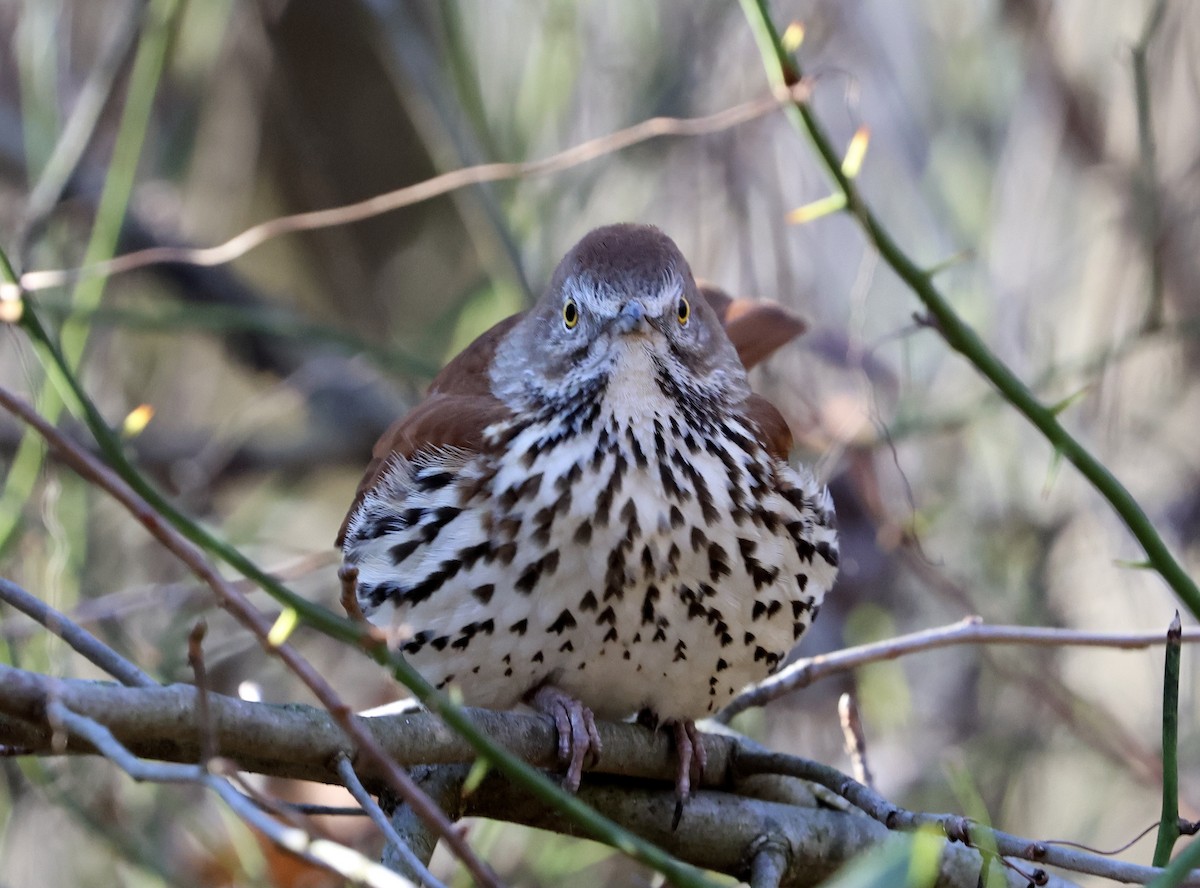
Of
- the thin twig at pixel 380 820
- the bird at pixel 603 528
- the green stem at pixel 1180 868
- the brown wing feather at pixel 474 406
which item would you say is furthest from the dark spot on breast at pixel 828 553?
the green stem at pixel 1180 868

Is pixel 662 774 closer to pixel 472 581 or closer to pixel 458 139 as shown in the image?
pixel 472 581

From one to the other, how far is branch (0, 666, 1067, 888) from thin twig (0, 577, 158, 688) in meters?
0.11

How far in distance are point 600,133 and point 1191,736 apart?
293 cm

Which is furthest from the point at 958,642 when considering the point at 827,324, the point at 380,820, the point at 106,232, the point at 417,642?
the point at 827,324

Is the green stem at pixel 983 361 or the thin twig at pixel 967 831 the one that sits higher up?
the green stem at pixel 983 361

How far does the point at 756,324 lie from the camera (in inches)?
161

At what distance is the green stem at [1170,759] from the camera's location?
208 centimetres

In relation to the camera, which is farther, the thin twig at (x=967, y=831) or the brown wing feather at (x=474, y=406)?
the brown wing feather at (x=474, y=406)

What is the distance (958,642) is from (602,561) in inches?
27.9

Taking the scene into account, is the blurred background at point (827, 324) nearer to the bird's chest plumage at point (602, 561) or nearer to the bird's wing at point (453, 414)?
the bird's wing at point (453, 414)

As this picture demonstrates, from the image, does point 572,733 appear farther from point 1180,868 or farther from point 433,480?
point 1180,868

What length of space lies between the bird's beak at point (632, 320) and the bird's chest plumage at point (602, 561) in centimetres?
10

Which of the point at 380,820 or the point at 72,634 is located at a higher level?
the point at 72,634

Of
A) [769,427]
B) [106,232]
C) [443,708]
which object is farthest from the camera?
[106,232]
